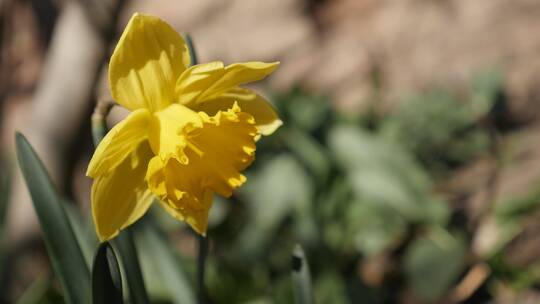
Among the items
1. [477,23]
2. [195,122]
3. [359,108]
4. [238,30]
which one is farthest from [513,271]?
[238,30]

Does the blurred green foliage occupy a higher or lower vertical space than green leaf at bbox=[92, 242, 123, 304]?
lower

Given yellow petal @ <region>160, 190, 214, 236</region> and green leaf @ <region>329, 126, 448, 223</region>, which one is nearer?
yellow petal @ <region>160, 190, 214, 236</region>

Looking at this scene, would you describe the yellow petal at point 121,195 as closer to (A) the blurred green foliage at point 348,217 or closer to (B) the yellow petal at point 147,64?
(B) the yellow petal at point 147,64

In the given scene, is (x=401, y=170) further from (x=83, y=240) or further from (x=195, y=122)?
(x=195, y=122)

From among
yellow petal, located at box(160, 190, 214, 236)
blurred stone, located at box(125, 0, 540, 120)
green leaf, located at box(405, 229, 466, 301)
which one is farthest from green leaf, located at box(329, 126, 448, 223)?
yellow petal, located at box(160, 190, 214, 236)

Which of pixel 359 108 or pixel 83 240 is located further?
pixel 359 108

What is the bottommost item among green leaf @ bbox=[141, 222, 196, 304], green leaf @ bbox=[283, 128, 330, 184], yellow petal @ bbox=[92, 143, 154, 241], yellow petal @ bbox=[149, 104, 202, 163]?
green leaf @ bbox=[283, 128, 330, 184]

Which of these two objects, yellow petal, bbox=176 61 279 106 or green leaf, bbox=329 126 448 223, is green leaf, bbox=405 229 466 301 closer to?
green leaf, bbox=329 126 448 223
